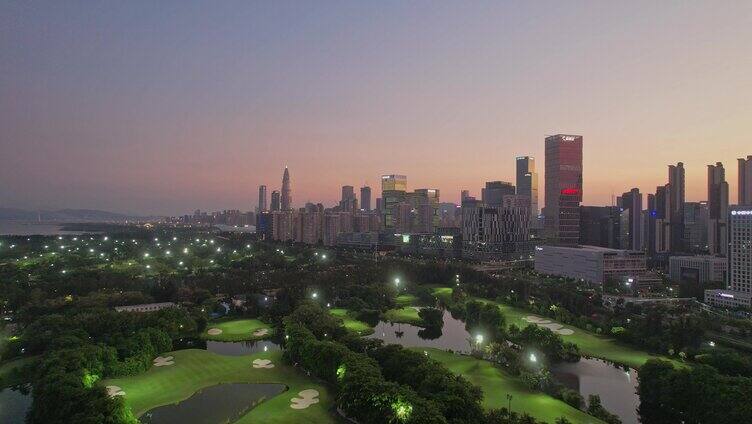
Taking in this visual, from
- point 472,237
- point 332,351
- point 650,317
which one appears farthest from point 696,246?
point 332,351

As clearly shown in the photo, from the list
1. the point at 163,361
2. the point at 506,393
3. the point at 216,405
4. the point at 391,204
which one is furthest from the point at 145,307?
the point at 391,204

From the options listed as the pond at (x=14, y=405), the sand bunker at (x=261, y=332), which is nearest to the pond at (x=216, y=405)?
the pond at (x=14, y=405)

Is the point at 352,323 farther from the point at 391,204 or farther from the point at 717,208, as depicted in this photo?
the point at 391,204

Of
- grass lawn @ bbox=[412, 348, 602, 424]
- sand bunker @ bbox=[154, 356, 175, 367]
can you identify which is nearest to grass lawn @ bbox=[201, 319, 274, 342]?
sand bunker @ bbox=[154, 356, 175, 367]

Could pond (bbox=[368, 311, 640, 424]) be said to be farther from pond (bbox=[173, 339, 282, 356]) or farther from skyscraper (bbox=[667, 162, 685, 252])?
skyscraper (bbox=[667, 162, 685, 252])

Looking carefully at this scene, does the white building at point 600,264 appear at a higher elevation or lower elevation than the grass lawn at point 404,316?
higher

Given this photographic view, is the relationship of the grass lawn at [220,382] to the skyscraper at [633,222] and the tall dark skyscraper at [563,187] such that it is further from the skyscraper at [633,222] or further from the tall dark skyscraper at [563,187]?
the skyscraper at [633,222]
